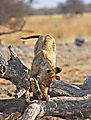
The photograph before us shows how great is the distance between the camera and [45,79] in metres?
6.52

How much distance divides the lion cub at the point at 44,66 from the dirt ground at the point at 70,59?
3.95 meters

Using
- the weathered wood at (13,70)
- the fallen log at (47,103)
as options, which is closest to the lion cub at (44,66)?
the fallen log at (47,103)

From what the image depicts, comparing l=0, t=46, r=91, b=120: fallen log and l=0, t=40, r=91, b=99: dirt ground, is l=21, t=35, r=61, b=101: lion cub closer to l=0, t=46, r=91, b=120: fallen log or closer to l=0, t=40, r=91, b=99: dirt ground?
l=0, t=46, r=91, b=120: fallen log

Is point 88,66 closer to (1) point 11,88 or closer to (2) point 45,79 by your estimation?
(1) point 11,88

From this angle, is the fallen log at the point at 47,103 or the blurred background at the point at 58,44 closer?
the fallen log at the point at 47,103

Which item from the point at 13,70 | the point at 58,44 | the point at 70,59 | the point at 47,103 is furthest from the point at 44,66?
the point at 58,44

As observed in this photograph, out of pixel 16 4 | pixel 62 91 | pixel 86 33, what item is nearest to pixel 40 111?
pixel 62 91

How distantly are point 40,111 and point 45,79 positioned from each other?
48 centimetres

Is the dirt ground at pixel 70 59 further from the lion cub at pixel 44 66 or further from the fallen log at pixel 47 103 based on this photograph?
the lion cub at pixel 44 66

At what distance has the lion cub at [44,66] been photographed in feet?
21.2

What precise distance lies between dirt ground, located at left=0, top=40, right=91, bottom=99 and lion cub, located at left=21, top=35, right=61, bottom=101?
3.95 meters

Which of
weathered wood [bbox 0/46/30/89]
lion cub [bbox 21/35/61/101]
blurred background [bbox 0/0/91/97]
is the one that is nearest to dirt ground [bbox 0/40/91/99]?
blurred background [bbox 0/0/91/97]

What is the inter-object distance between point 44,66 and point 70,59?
1200 cm

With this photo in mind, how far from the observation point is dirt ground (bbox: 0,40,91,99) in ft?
42.6
